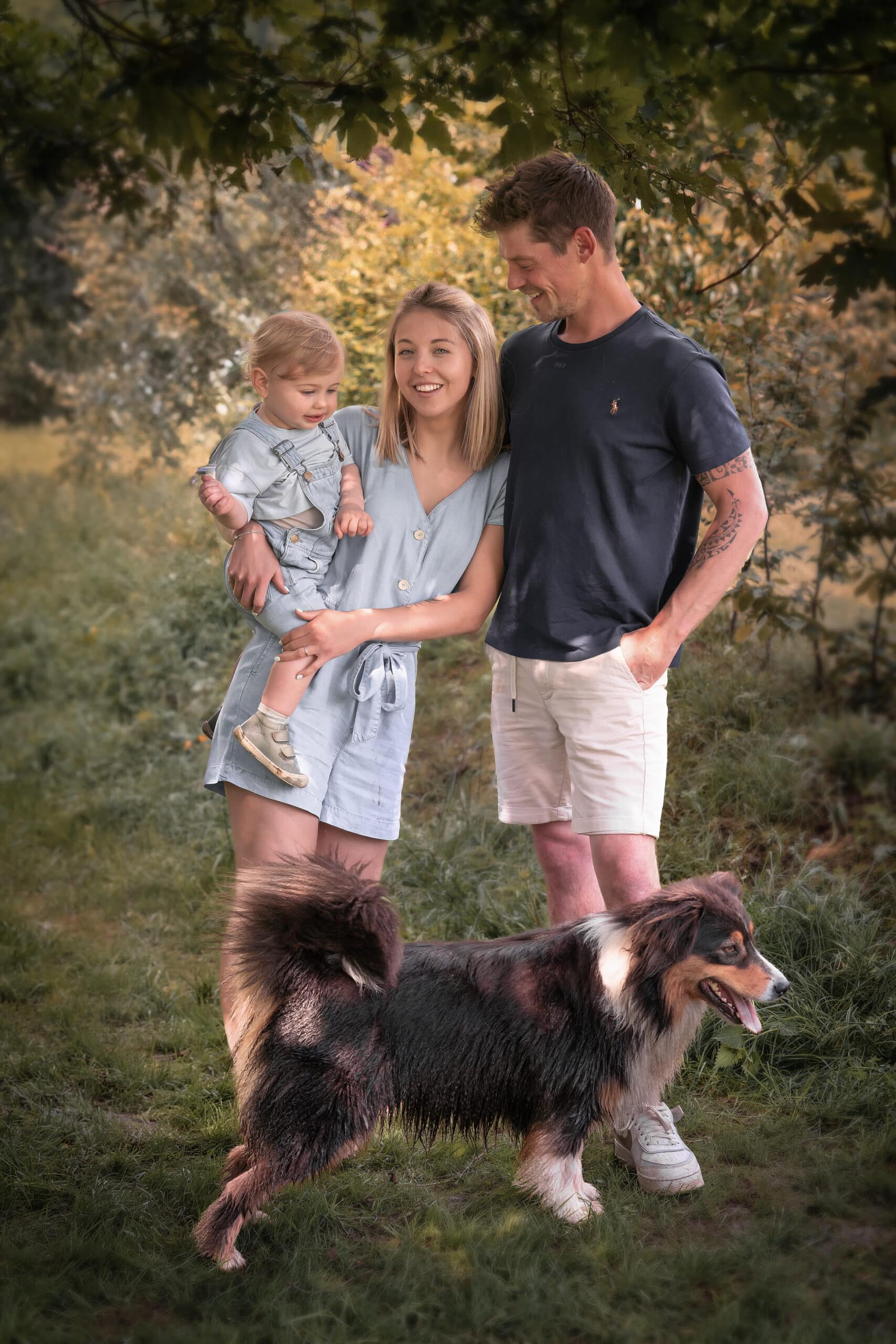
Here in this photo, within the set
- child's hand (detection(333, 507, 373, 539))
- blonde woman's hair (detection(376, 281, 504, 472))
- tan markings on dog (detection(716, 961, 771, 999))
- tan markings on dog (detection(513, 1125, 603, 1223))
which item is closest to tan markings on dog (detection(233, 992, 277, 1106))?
tan markings on dog (detection(513, 1125, 603, 1223))

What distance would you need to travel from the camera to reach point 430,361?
3348 mm

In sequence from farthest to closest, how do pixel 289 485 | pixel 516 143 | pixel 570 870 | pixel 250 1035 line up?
1. pixel 570 870
2. pixel 289 485
3. pixel 250 1035
4. pixel 516 143

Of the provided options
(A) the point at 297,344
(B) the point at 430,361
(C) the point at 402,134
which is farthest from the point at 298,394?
(C) the point at 402,134

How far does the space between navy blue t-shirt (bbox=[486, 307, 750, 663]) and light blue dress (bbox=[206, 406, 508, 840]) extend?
0.22m

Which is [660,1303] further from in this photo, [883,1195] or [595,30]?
[595,30]

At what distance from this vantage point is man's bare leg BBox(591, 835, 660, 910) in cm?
334

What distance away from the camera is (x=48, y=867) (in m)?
6.30

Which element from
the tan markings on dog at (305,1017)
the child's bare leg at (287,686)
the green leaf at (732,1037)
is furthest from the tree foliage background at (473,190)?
the green leaf at (732,1037)

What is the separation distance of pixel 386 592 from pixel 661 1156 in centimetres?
181

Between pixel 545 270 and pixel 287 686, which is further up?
pixel 545 270

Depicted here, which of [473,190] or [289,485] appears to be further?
[473,190]

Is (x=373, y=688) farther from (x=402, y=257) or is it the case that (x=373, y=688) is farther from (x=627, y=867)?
(x=402, y=257)

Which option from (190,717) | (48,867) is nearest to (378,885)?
(48,867)

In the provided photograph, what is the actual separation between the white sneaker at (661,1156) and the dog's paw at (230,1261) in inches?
43.0
